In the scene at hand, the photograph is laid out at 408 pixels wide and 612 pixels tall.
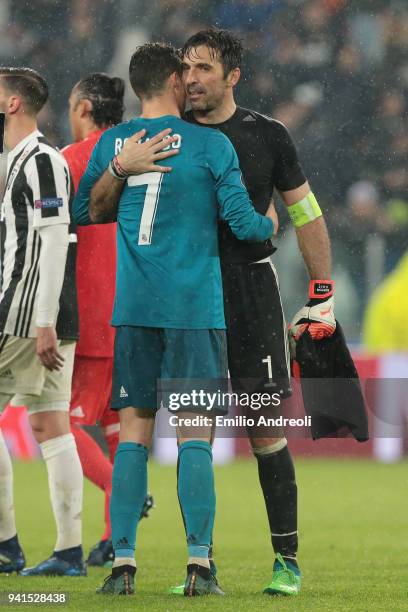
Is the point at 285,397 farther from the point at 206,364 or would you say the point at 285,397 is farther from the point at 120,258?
the point at 120,258

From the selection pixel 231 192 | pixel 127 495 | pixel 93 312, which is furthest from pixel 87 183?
pixel 93 312

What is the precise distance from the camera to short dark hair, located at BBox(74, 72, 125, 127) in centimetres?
521

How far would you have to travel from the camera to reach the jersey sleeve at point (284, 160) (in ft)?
13.6

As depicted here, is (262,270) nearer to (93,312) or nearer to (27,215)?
(27,215)

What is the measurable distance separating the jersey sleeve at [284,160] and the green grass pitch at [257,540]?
129 centimetres

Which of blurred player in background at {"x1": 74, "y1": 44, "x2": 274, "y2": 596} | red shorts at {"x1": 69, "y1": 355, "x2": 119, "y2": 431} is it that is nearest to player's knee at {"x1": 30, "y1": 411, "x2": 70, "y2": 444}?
red shorts at {"x1": 69, "y1": 355, "x2": 119, "y2": 431}

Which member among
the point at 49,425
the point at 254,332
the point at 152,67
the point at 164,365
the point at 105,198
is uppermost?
the point at 152,67

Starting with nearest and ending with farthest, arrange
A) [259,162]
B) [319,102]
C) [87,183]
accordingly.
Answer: [87,183]
[259,162]
[319,102]

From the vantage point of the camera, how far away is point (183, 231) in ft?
12.5

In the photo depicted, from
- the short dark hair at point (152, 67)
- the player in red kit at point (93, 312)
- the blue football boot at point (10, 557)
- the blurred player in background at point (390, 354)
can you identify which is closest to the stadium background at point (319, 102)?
the blurred player in background at point (390, 354)

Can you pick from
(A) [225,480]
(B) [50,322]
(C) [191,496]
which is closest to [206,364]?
(C) [191,496]

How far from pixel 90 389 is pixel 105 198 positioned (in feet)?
4.71

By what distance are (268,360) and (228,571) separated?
107 cm

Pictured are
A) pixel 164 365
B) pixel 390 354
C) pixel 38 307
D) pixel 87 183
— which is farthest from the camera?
pixel 390 354
